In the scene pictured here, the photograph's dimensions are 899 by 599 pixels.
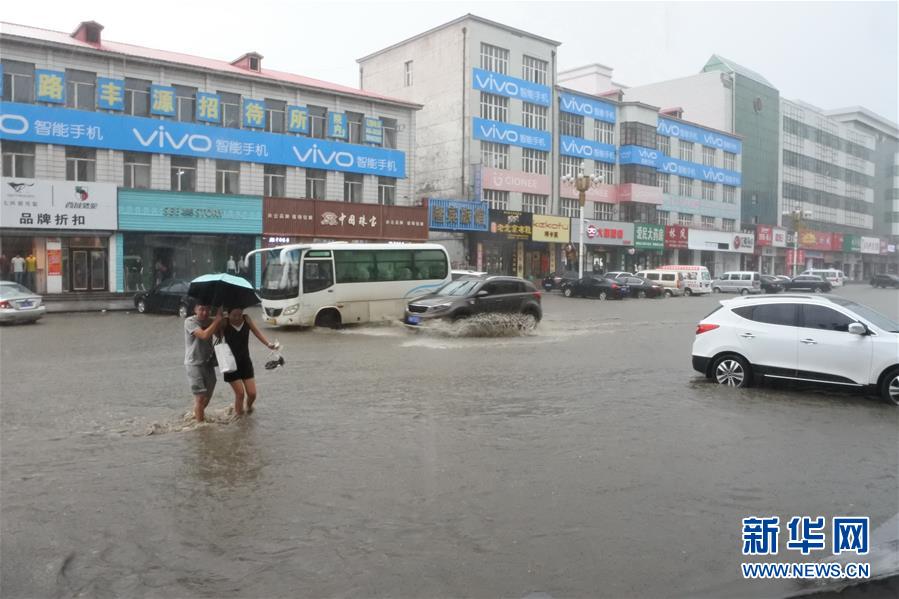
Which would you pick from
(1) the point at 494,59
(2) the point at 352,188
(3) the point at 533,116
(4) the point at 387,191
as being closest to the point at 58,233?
(2) the point at 352,188

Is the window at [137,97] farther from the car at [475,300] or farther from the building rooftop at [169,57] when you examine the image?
the car at [475,300]

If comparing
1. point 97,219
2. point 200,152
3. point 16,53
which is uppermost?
point 16,53

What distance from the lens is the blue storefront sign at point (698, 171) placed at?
59.0 metres

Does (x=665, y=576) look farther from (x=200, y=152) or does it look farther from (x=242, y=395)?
(x=200, y=152)

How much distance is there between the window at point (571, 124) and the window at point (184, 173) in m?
26.9

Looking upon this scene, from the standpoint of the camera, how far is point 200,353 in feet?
26.7

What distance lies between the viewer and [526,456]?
23.0 feet

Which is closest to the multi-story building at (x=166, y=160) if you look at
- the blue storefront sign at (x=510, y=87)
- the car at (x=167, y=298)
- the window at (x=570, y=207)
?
the car at (x=167, y=298)

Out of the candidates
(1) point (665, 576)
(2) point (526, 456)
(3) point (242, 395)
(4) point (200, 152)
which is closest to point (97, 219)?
(4) point (200, 152)

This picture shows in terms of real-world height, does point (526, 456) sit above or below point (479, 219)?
below

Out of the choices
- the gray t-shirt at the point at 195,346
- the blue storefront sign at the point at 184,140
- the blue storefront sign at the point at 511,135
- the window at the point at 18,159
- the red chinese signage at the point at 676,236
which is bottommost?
the gray t-shirt at the point at 195,346

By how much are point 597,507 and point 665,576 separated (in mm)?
1188

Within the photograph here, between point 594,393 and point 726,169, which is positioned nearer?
point 594,393

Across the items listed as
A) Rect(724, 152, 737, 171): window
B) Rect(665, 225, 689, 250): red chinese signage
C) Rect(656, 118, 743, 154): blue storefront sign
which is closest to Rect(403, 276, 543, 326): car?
Rect(665, 225, 689, 250): red chinese signage
